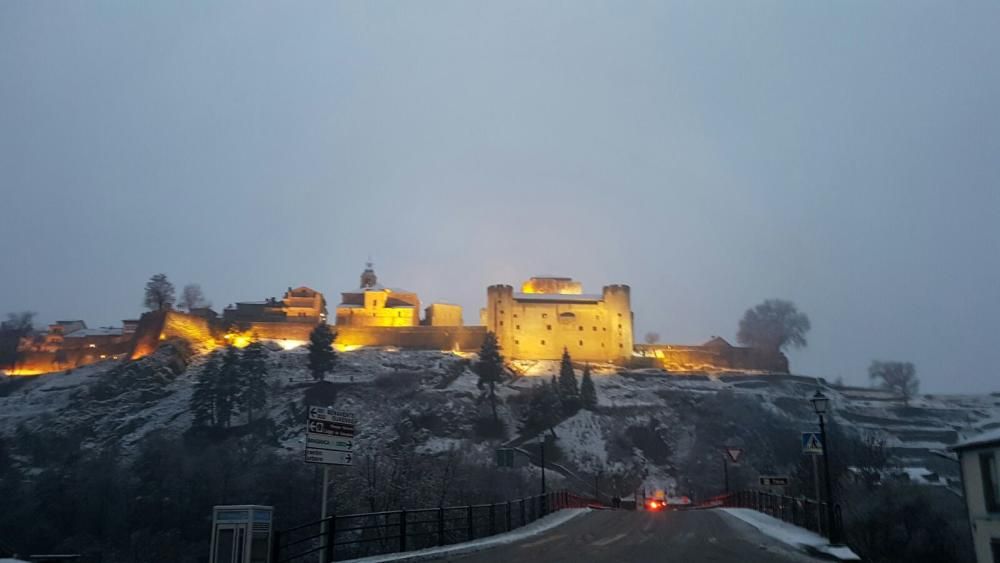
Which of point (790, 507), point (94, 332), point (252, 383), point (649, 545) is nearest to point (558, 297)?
point (252, 383)

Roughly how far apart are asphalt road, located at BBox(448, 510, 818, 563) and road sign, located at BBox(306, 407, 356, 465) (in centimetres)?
301

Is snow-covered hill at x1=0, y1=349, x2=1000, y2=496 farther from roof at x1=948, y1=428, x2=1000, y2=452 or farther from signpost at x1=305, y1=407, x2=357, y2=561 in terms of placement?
signpost at x1=305, y1=407, x2=357, y2=561

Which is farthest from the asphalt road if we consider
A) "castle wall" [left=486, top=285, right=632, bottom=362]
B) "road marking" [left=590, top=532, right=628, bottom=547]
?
"castle wall" [left=486, top=285, right=632, bottom=362]

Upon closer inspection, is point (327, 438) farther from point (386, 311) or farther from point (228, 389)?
point (386, 311)

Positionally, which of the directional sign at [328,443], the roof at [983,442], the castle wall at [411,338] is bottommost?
the roof at [983,442]

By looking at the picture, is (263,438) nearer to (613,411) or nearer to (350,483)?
(350,483)

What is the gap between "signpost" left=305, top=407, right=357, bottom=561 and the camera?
14.5 metres

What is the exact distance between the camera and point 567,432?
3588 inches

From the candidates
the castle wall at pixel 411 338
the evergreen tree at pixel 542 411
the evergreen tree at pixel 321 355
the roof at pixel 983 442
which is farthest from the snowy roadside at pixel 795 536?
the castle wall at pixel 411 338

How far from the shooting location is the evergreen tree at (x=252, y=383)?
92125 millimetres

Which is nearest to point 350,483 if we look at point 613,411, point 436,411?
point 436,411

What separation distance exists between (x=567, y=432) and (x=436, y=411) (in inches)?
632

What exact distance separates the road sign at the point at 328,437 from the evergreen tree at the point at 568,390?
268ft

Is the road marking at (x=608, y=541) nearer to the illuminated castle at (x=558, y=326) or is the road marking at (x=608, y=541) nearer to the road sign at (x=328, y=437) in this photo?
the road sign at (x=328, y=437)
